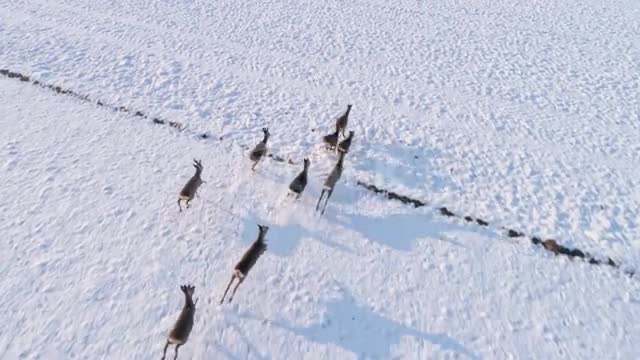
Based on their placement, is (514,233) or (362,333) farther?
(514,233)

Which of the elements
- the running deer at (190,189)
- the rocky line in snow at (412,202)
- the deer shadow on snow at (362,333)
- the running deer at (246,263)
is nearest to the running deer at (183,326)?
the running deer at (246,263)

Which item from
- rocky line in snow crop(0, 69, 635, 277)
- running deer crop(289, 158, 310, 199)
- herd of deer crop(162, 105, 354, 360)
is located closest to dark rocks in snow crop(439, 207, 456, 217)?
rocky line in snow crop(0, 69, 635, 277)

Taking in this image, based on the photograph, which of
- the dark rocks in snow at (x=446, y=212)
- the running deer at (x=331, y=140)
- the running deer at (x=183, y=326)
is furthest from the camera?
the running deer at (x=331, y=140)

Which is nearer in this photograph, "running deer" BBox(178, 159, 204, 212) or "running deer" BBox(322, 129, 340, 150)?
"running deer" BBox(178, 159, 204, 212)

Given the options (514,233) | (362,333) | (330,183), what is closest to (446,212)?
(514,233)

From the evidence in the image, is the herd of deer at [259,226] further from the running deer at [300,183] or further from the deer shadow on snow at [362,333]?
the deer shadow on snow at [362,333]

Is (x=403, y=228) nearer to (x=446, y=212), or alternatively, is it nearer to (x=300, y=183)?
(x=446, y=212)

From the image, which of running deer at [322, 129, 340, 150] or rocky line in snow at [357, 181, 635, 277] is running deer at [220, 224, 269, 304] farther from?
running deer at [322, 129, 340, 150]
